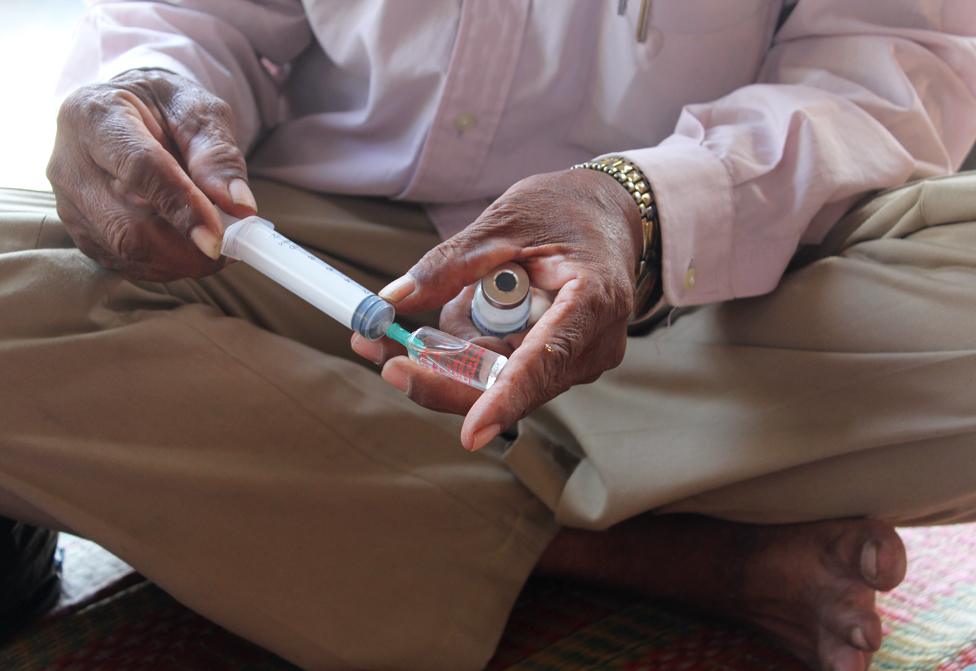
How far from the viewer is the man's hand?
55 centimetres

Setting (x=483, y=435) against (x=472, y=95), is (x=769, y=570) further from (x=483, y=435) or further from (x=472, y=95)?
(x=472, y=95)

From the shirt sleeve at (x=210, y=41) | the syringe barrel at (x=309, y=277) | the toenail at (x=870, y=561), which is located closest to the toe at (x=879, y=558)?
the toenail at (x=870, y=561)

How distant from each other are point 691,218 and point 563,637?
40 cm

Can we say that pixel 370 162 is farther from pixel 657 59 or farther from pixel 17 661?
pixel 17 661

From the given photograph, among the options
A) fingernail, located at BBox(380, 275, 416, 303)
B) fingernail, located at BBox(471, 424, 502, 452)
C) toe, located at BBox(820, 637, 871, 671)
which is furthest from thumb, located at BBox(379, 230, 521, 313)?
toe, located at BBox(820, 637, 871, 671)

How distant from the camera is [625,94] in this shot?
923 millimetres

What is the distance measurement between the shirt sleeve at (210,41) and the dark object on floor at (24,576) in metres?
0.44

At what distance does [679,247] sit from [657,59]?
24 centimetres

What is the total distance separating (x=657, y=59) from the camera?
0.91m

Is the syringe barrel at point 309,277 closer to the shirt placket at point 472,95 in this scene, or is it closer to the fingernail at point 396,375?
the fingernail at point 396,375

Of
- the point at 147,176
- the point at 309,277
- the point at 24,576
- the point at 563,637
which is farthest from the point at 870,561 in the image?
the point at 24,576

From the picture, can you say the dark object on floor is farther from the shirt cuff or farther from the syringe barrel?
the shirt cuff

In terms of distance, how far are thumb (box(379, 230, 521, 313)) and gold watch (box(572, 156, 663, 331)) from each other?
16 cm

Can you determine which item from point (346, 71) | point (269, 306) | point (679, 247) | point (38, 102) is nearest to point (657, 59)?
point (679, 247)
